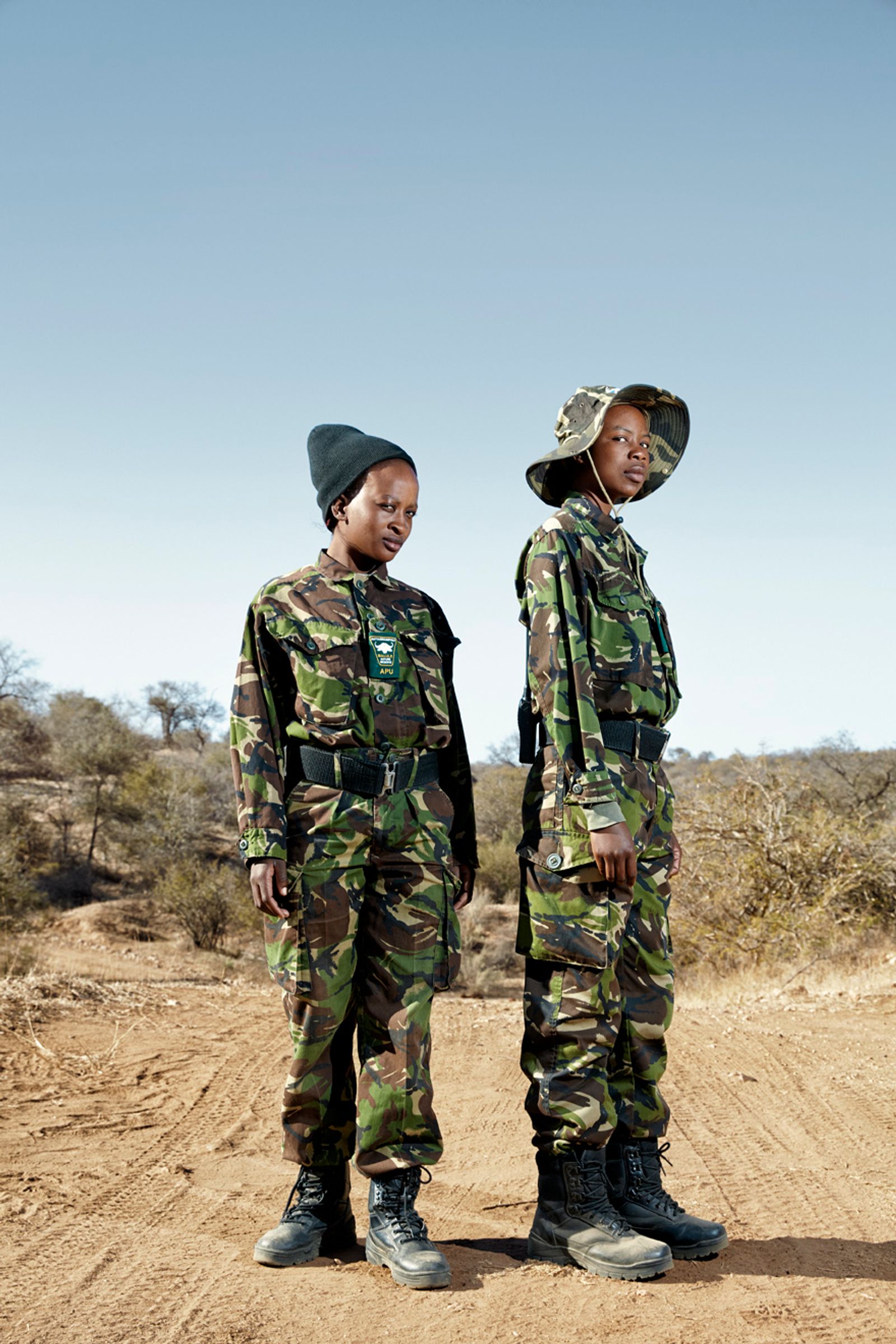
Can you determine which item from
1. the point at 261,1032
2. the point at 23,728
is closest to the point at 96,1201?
the point at 261,1032

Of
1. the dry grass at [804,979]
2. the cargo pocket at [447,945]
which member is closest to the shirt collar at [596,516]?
the cargo pocket at [447,945]

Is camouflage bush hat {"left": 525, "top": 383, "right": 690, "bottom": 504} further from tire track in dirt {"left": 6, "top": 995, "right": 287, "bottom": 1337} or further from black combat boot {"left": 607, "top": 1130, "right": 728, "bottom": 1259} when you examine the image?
tire track in dirt {"left": 6, "top": 995, "right": 287, "bottom": 1337}

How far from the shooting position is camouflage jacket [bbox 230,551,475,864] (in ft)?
10.6

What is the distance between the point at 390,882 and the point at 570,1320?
125cm

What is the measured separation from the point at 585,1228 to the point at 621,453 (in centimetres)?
249

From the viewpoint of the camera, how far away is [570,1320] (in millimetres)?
2730

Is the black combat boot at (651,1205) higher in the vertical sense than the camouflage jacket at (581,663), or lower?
lower

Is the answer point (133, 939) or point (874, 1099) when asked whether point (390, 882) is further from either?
point (133, 939)

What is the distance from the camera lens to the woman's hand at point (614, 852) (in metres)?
3.17

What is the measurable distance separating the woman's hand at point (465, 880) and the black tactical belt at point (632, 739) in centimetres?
64

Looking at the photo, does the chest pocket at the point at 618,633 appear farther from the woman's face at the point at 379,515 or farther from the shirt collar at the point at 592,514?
the woman's face at the point at 379,515

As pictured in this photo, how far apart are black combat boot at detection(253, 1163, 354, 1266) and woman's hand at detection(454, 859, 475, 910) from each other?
2.89ft

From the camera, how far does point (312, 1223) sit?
10.4 ft

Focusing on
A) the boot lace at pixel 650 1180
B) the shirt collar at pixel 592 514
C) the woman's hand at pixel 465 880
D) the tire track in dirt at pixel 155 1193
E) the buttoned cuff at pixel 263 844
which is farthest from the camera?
the shirt collar at pixel 592 514
